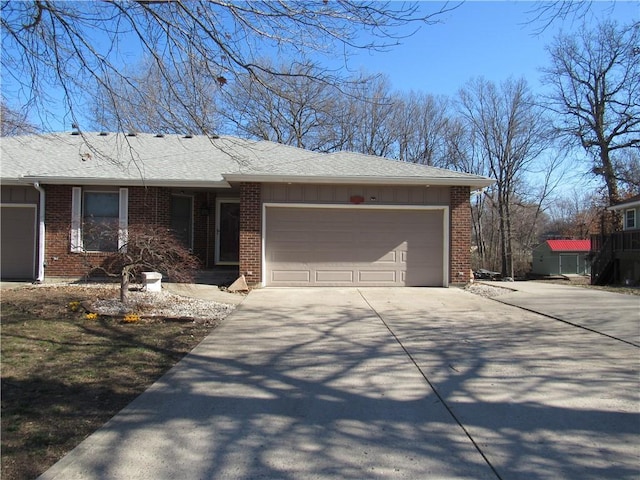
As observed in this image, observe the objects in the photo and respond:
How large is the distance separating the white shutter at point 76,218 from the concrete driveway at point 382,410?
7855mm

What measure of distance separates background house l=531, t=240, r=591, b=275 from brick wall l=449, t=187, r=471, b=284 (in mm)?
32291

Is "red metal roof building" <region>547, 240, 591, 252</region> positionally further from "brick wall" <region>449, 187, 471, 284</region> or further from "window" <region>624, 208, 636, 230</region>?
"brick wall" <region>449, 187, 471, 284</region>

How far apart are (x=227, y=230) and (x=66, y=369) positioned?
10.2m

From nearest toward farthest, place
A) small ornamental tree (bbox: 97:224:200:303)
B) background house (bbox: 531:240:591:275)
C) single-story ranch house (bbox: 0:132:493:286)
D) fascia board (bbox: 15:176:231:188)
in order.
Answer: small ornamental tree (bbox: 97:224:200:303), single-story ranch house (bbox: 0:132:493:286), fascia board (bbox: 15:176:231:188), background house (bbox: 531:240:591:275)

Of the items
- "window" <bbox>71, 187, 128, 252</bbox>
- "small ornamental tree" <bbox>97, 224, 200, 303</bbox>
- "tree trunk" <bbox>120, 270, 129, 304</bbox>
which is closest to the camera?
"tree trunk" <bbox>120, 270, 129, 304</bbox>

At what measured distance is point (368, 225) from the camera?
13.1 m

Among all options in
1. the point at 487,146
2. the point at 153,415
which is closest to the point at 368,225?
the point at 153,415

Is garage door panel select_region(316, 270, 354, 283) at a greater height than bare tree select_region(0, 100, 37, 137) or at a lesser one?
lesser

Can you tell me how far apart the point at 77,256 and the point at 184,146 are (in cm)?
523

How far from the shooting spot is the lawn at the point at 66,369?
3.64 meters

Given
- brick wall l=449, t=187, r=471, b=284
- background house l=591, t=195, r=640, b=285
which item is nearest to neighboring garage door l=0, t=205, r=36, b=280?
brick wall l=449, t=187, r=471, b=284

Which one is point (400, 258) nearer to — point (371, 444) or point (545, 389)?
point (545, 389)

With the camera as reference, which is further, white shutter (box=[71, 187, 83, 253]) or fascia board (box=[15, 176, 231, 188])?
white shutter (box=[71, 187, 83, 253])

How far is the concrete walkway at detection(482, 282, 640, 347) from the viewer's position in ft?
25.0
